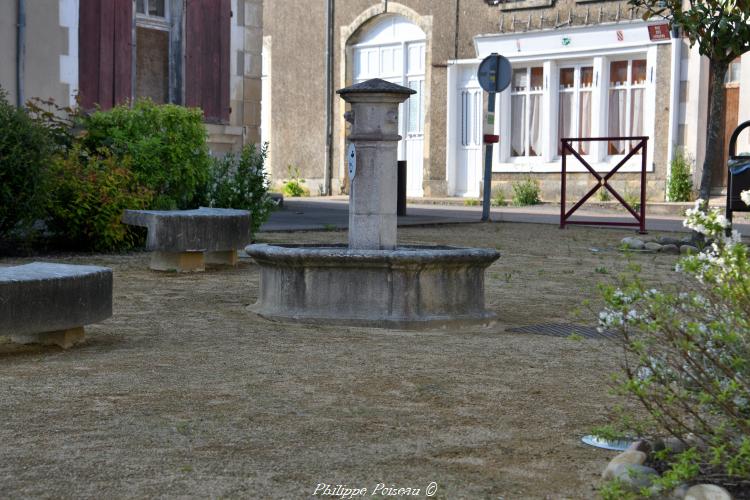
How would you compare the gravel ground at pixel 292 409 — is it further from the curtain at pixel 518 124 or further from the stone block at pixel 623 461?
the curtain at pixel 518 124

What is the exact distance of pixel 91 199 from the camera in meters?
9.55

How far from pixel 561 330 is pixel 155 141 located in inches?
193

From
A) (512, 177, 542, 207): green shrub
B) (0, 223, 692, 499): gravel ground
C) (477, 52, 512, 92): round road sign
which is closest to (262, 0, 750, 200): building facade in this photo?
(512, 177, 542, 207): green shrub

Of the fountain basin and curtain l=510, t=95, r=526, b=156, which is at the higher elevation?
curtain l=510, t=95, r=526, b=156

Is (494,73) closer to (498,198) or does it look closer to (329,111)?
(498,198)

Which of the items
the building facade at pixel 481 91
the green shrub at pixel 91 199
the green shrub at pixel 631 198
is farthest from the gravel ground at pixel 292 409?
the building facade at pixel 481 91

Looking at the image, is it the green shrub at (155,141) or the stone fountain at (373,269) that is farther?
the green shrub at (155,141)

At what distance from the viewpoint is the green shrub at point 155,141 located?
1005 cm

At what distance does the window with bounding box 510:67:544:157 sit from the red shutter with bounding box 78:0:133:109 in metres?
11.0

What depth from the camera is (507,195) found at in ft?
72.2

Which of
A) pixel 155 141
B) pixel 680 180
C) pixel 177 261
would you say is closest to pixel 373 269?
pixel 177 261

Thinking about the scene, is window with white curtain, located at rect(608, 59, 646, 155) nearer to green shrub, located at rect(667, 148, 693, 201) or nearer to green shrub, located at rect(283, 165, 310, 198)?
green shrub, located at rect(667, 148, 693, 201)

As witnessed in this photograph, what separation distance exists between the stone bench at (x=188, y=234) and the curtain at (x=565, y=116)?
1315cm

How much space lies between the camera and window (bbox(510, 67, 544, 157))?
2180 cm
